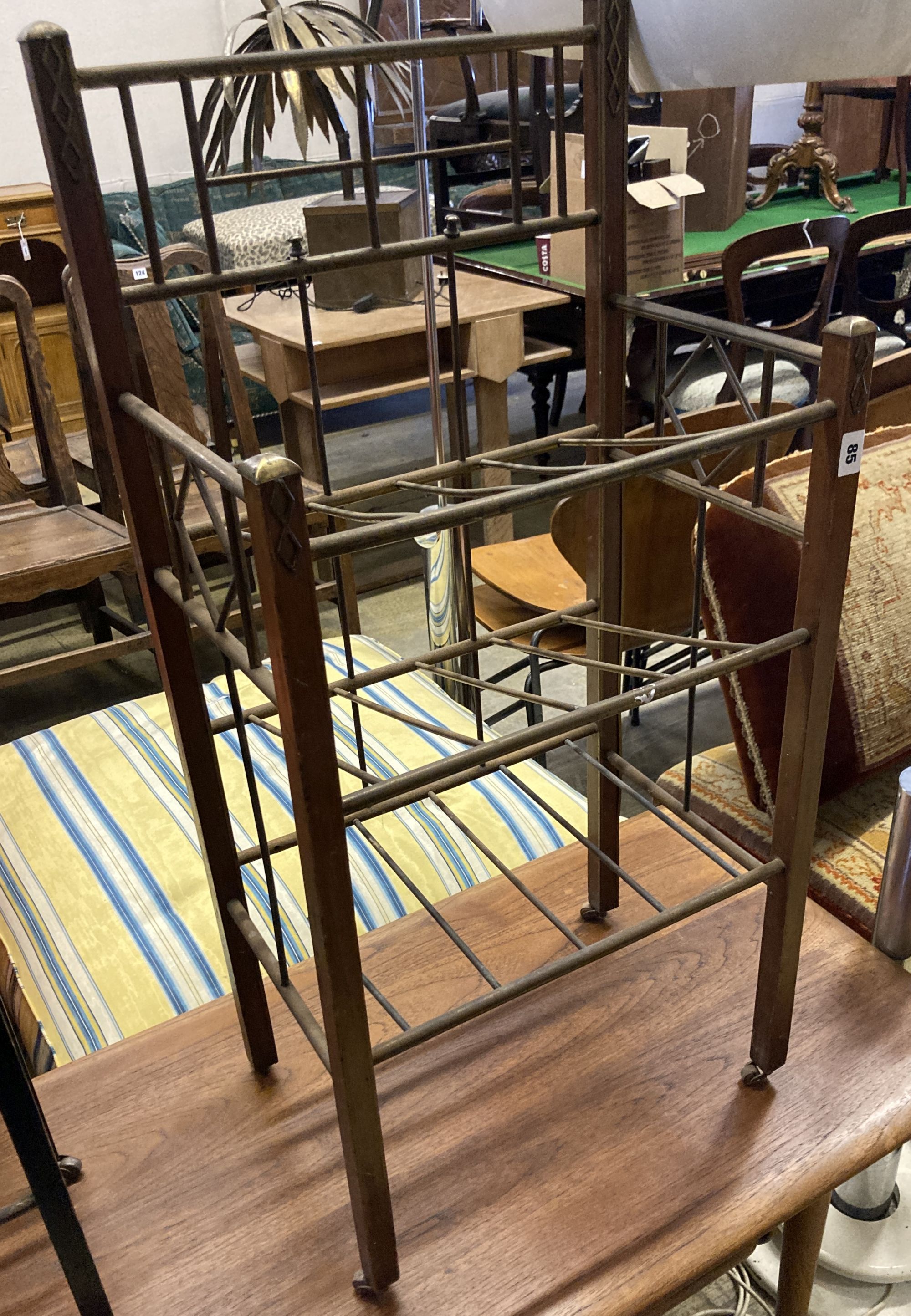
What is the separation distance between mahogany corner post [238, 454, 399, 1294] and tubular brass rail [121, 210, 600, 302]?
0.79 feet

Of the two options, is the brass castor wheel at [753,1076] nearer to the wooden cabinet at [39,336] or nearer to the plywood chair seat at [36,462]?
the plywood chair seat at [36,462]

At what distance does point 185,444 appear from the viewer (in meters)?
0.60

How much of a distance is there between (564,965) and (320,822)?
243 millimetres

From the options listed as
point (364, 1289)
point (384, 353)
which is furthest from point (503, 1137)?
point (384, 353)

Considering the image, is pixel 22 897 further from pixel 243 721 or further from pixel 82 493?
pixel 82 493

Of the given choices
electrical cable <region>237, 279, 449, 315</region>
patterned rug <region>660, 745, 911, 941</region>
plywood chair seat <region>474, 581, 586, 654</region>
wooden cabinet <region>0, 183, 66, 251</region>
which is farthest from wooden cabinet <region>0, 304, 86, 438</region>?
patterned rug <region>660, 745, 911, 941</region>

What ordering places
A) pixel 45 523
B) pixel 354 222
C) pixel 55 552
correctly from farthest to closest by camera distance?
pixel 45 523
pixel 55 552
pixel 354 222

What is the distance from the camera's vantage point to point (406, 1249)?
760 millimetres

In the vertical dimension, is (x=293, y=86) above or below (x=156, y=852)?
above

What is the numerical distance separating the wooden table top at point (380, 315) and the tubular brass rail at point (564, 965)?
1948 millimetres

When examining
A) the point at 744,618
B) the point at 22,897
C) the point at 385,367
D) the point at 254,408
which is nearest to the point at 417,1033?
the point at 744,618

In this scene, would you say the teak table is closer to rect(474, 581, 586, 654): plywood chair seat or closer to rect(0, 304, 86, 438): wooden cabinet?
rect(474, 581, 586, 654): plywood chair seat

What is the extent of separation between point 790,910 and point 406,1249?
36 centimetres

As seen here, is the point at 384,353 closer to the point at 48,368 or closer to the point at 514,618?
the point at 514,618
